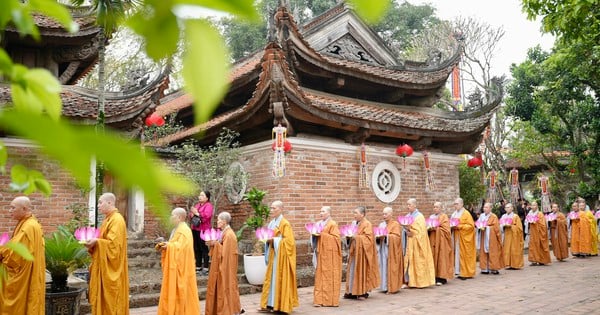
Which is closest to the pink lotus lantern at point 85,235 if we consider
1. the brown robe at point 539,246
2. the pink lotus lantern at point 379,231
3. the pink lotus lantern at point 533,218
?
the pink lotus lantern at point 379,231

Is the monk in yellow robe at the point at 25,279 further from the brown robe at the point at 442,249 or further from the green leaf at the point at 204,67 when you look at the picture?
the brown robe at the point at 442,249

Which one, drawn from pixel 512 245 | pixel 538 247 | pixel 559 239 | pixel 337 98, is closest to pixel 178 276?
pixel 337 98

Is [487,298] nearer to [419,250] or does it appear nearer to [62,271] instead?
[419,250]

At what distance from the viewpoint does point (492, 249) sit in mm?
10375

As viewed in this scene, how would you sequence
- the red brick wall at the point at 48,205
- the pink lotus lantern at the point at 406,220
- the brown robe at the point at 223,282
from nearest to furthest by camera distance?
the brown robe at the point at 223,282 → the red brick wall at the point at 48,205 → the pink lotus lantern at the point at 406,220

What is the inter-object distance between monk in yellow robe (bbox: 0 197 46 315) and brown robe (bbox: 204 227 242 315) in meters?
1.93

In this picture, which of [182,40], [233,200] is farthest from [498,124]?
[182,40]

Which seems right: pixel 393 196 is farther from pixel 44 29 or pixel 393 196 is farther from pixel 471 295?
pixel 44 29

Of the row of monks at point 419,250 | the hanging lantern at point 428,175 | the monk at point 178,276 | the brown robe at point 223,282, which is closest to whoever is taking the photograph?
the monk at point 178,276

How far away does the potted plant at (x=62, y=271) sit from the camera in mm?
5395

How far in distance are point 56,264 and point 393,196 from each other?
280 inches

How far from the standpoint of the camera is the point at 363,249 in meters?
7.72

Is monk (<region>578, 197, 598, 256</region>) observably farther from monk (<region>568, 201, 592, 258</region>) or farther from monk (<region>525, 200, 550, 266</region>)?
monk (<region>525, 200, 550, 266</region>)

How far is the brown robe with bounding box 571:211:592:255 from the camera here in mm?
13359
